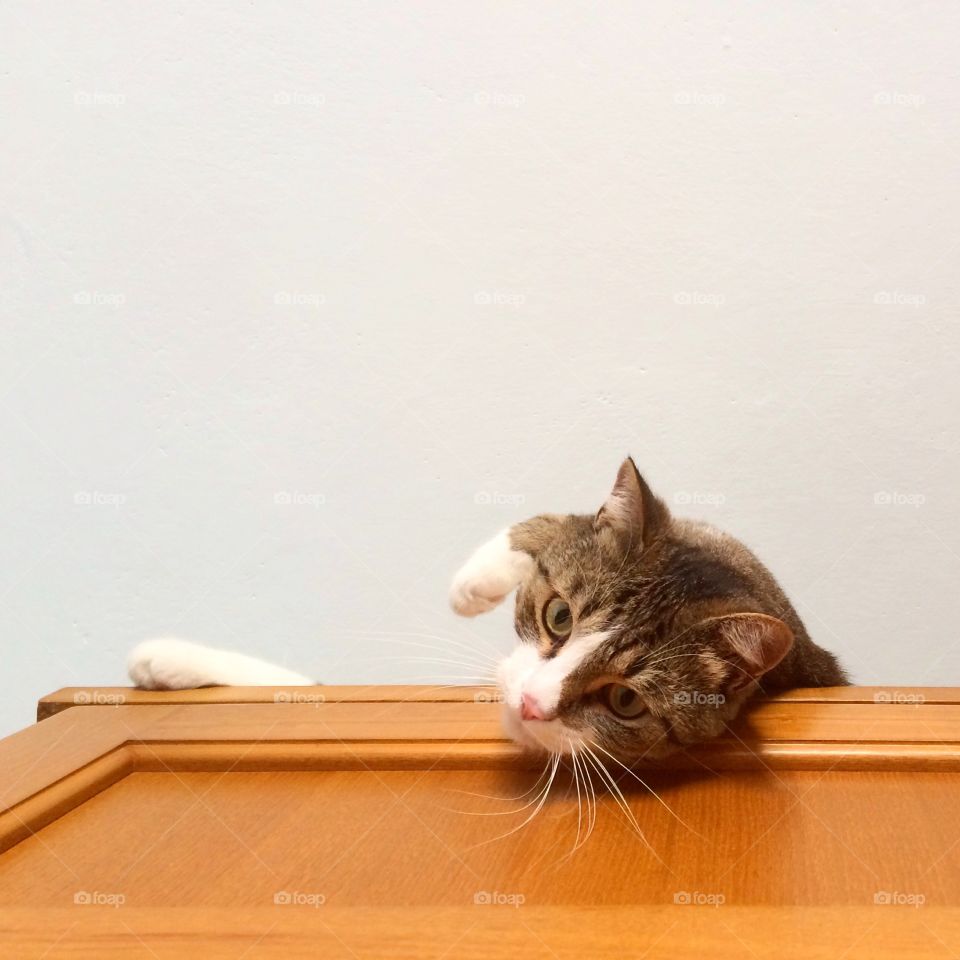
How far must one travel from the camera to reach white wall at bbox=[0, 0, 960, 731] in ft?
6.26

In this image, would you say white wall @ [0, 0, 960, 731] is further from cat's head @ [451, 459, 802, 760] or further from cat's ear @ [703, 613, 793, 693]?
cat's ear @ [703, 613, 793, 693]

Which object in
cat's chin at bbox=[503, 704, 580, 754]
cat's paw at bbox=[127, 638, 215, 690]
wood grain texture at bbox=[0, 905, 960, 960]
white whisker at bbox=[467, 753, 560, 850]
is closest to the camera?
wood grain texture at bbox=[0, 905, 960, 960]

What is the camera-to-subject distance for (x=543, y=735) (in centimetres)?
96

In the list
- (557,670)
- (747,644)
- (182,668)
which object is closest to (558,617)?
(557,670)

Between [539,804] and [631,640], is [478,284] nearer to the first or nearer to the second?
[631,640]

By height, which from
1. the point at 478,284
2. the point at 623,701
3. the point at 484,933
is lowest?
the point at 623,701

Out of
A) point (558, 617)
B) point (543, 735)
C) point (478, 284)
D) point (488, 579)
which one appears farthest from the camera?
point (478, 284)

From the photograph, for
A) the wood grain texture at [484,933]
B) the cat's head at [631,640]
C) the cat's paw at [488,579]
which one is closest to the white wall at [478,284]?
the cat's paw at [488,579]

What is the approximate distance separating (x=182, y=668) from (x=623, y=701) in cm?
60

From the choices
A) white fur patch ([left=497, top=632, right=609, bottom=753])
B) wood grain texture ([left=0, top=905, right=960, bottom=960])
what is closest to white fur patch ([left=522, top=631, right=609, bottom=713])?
white fur patch ([left=497, top=632, right=609, bottom=753])

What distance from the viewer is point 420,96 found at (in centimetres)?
193

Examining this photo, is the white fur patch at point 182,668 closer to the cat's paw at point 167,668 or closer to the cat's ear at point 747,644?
the cat's paw at point 167,668

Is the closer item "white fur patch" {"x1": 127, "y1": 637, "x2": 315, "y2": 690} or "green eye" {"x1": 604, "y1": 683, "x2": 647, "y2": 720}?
"green eye" {"x1": 604, "y1": 683, "x2": 647, "y2": 720}

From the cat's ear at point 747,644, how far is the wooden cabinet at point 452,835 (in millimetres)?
62
